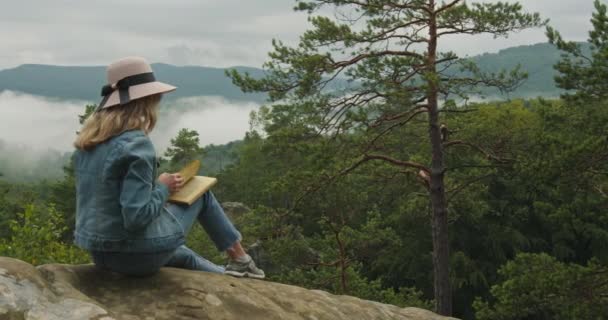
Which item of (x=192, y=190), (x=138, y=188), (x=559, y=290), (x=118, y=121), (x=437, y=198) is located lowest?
(x=559, y=290)

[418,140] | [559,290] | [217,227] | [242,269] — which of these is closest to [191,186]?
[217,227]

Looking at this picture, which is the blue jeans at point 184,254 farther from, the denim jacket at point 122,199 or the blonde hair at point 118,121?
the blonde hair at point 118,121

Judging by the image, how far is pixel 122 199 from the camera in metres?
3.95

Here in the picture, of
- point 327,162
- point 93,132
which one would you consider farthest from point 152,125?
point 327,162

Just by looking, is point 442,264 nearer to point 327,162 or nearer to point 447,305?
point 447,305

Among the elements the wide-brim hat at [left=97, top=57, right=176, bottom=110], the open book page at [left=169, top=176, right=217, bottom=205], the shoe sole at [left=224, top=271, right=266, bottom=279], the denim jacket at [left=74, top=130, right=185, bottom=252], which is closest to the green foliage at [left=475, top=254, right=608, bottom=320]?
the shoe sole at [left=224, top=271, right=266, bottom=279]

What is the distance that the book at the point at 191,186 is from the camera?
4508mm

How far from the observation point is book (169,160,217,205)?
14.8 feet

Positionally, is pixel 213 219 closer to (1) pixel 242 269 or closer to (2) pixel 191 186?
(2) pixel 191 186

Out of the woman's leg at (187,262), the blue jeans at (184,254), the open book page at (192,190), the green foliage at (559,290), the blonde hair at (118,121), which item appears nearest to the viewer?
the blonde hair at (118,121)

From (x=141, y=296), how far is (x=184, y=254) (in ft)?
2.22

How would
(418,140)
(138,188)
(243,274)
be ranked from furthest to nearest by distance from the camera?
(418,140)
(243,274)
(138,188)

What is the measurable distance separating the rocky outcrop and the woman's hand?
1.99 ft

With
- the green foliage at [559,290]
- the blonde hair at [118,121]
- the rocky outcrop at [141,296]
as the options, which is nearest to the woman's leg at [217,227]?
the rocky outcrop at [141,296]
